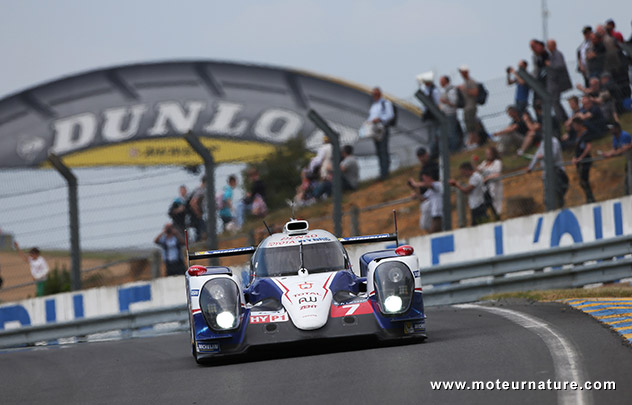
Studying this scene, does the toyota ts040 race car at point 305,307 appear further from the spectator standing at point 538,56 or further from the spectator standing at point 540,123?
the spectator standing at point 538,56

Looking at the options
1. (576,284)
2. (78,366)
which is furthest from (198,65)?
(78,366)

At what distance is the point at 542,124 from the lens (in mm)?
16516

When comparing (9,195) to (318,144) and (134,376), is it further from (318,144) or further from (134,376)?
(134,376)

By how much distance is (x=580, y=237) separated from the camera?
1638 centimetres

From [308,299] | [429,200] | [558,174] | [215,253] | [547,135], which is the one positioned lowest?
[308,299]

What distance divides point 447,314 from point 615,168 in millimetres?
4643

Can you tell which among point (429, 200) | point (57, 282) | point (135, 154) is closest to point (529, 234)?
point (429, 200)

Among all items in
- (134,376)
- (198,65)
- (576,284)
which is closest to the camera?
(134,376)

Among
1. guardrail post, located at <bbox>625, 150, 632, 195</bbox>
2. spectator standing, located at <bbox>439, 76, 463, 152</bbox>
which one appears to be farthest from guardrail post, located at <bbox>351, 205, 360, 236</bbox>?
guardrail post, located at <bbox>625, 150, 632, 195</bbox>

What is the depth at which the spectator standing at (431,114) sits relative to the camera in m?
16.7

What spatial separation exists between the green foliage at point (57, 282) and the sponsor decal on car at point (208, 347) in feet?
30.0

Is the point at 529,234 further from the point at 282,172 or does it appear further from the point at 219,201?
the point at 219,201

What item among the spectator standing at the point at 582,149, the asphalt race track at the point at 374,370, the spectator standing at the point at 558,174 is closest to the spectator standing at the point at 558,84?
the spectator standing at the point at 582,149

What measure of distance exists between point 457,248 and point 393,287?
7198 mm
